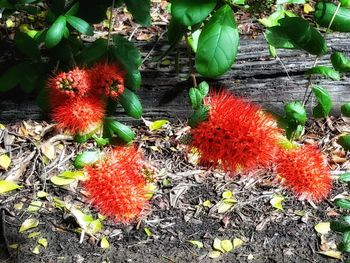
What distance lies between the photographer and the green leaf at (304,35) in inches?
48.1

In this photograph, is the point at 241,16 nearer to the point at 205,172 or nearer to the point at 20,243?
the point at 205,172

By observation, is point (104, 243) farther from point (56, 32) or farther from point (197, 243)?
point (56, 32)

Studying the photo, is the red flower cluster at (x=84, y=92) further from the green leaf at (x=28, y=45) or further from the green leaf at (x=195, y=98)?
the green leaf at (x=28, y=45)

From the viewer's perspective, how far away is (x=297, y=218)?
2594mm

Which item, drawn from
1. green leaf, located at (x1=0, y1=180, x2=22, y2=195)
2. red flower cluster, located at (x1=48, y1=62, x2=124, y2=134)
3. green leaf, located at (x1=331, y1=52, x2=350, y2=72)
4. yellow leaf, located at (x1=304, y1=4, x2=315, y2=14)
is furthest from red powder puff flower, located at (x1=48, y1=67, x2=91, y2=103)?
yellow leaf, located at (x1=304, y1=4, x2=315, y2=14)

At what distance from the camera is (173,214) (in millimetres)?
2580

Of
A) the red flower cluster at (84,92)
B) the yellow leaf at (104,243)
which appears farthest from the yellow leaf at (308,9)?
the red flower cluster at (84,92)

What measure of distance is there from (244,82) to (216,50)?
1.57m

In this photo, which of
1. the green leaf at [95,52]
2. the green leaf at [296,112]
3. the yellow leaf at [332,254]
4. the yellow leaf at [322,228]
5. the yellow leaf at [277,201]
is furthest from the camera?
the yellow leaf at [277,201]

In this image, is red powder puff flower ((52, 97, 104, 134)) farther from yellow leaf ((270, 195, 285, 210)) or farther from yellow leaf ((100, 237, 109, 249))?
yellow leaf ((270, 195, 285, 210))

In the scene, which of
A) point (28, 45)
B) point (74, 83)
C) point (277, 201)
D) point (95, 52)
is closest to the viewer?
point (74, 83)

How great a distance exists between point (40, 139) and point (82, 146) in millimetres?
223

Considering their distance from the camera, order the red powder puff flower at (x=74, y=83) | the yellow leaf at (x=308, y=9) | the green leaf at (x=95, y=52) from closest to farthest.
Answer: the red powder puff flower at (x=74, y=83), the green leaf at (x=95, y=52), the yellow leaf at (x=308, y=9)

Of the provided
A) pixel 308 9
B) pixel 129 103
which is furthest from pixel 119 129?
pixel 308 9
